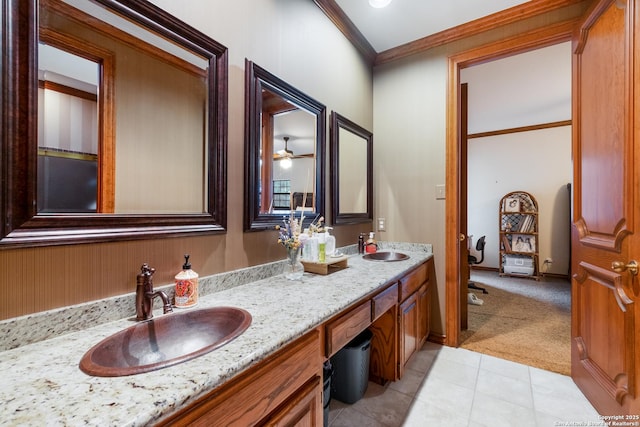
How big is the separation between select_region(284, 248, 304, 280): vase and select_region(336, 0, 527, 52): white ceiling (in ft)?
6.17

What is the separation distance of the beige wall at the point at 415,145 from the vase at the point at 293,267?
4.33ft

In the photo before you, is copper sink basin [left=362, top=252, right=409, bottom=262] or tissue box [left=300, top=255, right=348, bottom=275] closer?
tissue box [left=300, top=255, right=348, bottom=275]

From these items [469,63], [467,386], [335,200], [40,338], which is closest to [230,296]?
[40,338]

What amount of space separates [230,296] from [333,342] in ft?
1.59

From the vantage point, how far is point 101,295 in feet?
3.09

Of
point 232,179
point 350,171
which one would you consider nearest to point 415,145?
point 350,171

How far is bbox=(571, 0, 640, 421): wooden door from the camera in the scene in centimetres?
131

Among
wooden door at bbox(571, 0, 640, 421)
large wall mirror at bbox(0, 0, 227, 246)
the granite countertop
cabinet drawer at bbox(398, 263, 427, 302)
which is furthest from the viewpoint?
cabinet drawer at bbox(398, 263, 427, 302)

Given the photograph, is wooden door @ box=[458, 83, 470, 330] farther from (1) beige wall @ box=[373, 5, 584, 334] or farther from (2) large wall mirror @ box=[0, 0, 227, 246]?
(2) large wall mirror @ box=[0, 0, 227, 246]

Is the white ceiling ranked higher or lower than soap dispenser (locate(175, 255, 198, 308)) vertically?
higher

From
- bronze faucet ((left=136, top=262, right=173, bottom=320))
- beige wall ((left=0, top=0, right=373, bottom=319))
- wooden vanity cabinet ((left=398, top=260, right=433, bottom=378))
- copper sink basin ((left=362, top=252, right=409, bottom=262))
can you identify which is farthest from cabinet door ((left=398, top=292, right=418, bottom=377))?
bronze faucet ((left=136, top=262, right=173, bottom=320))

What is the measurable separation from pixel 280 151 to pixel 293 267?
27.7 inches

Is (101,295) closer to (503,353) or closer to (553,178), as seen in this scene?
(503,353)

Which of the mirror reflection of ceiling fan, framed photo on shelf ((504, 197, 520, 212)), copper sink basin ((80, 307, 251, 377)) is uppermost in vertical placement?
the mirror reflection of ceiling fan
